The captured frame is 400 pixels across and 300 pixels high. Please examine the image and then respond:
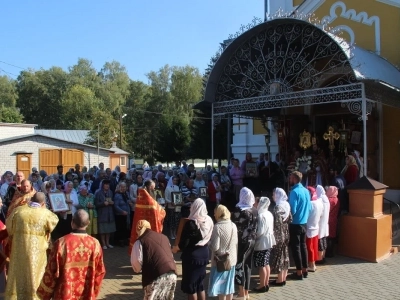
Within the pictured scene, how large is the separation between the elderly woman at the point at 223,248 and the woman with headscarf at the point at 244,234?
46 cm

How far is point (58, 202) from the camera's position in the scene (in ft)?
28.6

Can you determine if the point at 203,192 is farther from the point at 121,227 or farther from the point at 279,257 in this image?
the point at 279,257

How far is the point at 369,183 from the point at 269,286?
331 cm

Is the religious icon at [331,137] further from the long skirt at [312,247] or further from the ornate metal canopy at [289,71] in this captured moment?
the long skirt at [312,247]

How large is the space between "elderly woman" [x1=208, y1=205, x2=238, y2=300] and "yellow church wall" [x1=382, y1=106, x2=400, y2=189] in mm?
9459

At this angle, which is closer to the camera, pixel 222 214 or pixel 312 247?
pixel 222 214

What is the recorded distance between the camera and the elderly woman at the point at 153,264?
4.77 m

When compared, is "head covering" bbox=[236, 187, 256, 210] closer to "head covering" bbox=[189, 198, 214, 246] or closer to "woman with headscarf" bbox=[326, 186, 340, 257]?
"head covering" bbox=[189, 198, 214, 246]

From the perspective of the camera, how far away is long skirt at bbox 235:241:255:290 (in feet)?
20.8

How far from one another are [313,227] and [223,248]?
2665 millimetres

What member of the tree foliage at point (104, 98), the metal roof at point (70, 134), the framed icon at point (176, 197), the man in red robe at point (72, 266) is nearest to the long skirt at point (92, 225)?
the framed icon at point (176, 197)

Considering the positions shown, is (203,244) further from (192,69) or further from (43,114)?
(43,114)

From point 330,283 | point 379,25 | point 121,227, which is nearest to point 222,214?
point 330,283

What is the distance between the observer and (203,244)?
5527 mm
